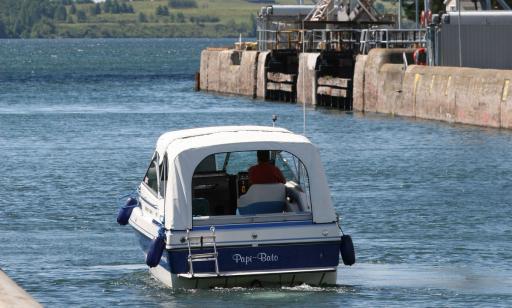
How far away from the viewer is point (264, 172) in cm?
2158

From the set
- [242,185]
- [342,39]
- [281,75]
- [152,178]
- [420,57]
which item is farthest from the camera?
[281,75]

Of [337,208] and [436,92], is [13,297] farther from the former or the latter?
[436,92]

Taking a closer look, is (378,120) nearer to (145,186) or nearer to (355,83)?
(355,83)

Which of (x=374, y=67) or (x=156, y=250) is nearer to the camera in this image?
(x=156, y=250)

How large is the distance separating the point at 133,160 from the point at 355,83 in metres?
20.5

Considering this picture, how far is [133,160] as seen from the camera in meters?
44.6

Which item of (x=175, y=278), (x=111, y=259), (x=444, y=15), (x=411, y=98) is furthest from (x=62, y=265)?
(x=444, y=15)

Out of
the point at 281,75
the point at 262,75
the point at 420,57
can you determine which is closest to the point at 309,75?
the point at 281,75

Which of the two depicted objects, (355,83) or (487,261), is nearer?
(487,261)

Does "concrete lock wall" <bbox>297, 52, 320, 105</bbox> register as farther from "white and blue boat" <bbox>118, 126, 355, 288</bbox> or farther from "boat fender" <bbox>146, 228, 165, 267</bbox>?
"boat fender" <bbox>146, 228, 165, 267</bbox>

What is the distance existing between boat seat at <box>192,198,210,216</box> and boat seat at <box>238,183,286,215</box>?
1.66ft

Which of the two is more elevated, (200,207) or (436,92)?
(200,207)

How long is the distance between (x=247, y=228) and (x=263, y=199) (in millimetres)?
1066

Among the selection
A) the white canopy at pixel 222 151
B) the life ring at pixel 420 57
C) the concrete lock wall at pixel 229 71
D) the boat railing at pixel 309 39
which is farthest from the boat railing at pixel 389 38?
the white canopy at pixel 222 151
